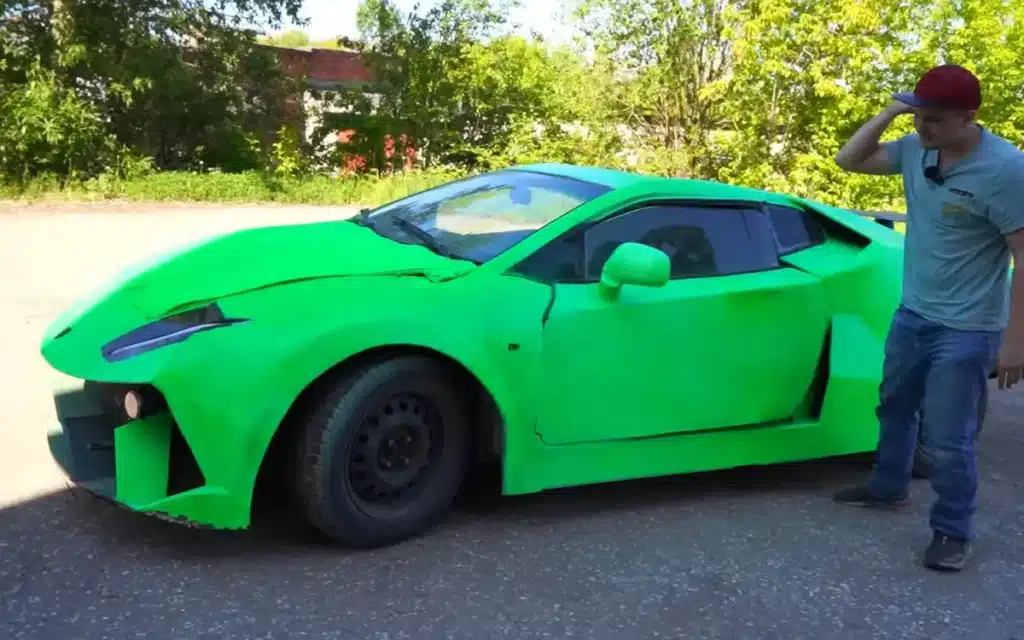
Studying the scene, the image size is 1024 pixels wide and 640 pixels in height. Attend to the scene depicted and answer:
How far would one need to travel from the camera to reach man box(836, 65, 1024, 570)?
11.4 ft

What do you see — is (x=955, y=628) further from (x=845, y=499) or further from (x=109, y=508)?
(x=109, y=508)

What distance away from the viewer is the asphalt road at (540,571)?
3.11m

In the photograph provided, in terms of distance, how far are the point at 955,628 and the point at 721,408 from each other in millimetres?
1166

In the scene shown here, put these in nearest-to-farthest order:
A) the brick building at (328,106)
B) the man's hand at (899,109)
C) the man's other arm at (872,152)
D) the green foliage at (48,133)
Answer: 1. the man's hand at (899,109)
2. the man's other arm at (872,152)
3. the green foliage at (48,133)
4. the brick building at (328,106)

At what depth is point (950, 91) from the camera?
3453mm

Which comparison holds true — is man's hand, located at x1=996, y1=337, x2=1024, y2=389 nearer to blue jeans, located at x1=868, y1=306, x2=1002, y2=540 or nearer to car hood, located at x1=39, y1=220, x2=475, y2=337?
blue jeans, located at x1=868, y1=306, x2=1002, y2=540

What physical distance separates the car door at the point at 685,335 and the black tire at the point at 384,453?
0.37m

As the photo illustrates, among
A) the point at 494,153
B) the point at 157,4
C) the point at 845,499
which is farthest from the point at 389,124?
the point at 845,499

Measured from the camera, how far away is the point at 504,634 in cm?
309

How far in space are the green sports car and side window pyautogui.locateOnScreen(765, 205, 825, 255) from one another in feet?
0.04

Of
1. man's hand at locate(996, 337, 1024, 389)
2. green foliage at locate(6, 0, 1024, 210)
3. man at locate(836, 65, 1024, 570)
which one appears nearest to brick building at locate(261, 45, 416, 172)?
green foliage at locate(6, 0, 1024, 210)

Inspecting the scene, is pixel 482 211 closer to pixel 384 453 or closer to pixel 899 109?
pixel 384 453

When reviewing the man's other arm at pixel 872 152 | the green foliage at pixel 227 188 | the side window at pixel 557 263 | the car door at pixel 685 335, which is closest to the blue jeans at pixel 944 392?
the car door at pixel 685 335

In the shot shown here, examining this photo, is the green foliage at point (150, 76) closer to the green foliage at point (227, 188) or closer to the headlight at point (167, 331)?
the green foliage at point (227, 188)
